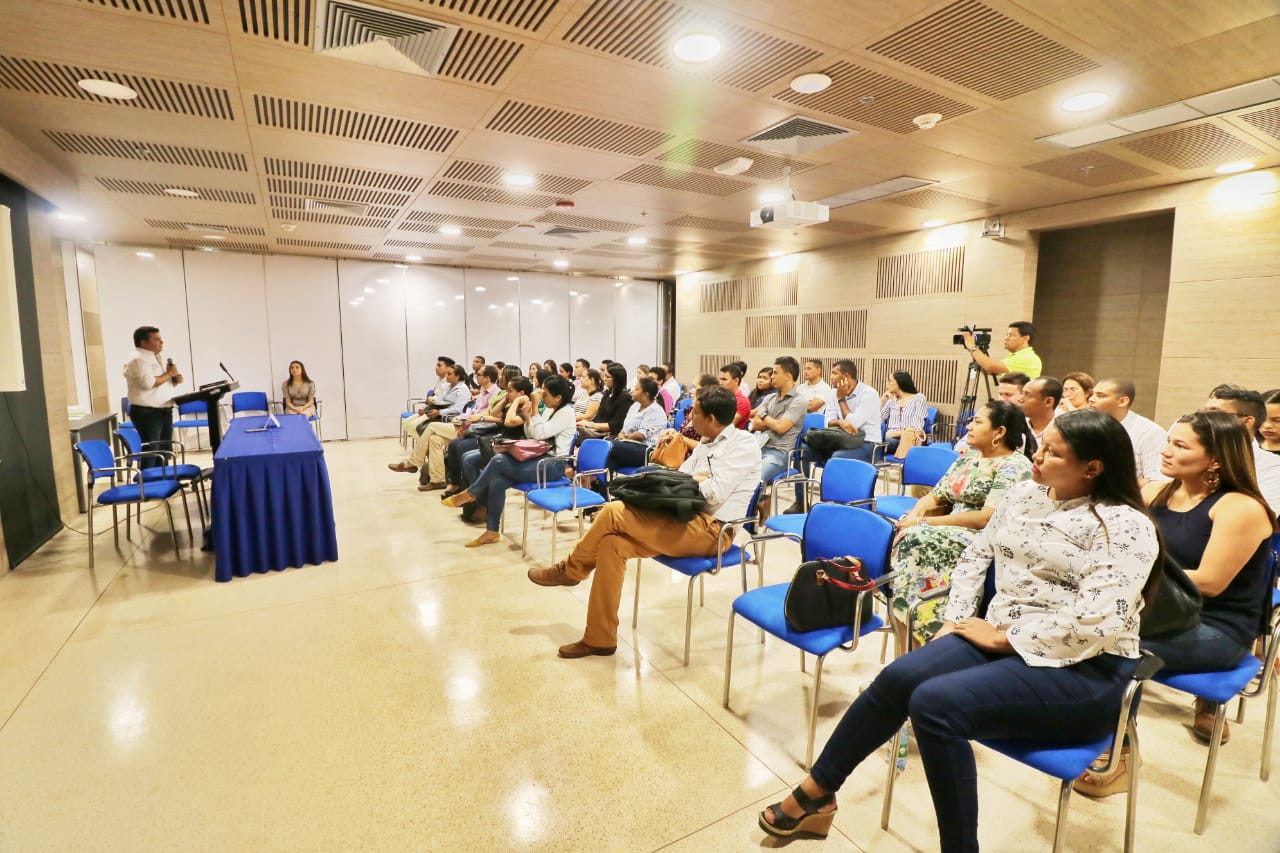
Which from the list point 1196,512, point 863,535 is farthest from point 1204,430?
point 863,535

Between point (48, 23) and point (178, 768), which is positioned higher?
point (48, 23)

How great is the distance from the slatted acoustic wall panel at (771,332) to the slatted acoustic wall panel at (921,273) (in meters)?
1.73

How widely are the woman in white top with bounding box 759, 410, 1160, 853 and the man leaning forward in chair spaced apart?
1363 millimetres

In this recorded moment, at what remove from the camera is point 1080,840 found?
1997 mm

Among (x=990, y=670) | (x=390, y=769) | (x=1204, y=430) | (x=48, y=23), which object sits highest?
(x=48, y=23)

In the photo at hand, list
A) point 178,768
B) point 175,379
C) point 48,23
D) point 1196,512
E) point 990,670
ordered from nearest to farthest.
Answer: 1. point 990,670
2. point 1196,512
3. point 178,768
4. point 48,23
5. point 175,379

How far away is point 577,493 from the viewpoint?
4.43m

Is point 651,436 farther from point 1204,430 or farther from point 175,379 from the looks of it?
point 175,379

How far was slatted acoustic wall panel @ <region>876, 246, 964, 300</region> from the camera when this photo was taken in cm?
783

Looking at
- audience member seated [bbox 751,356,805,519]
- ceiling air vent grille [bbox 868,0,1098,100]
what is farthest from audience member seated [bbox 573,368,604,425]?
ceiling air vent grille [bbox 868,0,1098,100]

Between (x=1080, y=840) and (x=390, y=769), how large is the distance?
242 centimetres

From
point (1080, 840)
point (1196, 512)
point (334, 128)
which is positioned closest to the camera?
point (1080, 840)

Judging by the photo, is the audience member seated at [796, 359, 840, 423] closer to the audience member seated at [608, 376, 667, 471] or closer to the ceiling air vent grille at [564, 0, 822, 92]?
the audience member seated at [608, 376, 667, 471]

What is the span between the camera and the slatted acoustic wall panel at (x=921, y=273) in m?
7.83
